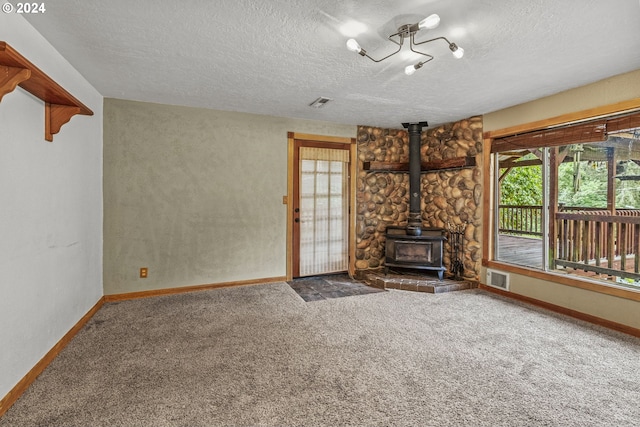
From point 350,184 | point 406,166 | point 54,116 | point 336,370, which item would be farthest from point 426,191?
point 54,116

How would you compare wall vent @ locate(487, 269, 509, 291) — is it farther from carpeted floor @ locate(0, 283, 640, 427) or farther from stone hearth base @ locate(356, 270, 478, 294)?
carpeted floor @ locate(0, 283, 640, 427)

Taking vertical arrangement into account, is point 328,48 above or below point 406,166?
above

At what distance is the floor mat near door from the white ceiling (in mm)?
2454

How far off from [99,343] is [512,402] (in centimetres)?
312

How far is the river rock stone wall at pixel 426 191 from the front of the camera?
4.42 m

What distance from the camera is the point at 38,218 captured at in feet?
7.18

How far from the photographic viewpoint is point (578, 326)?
2.99 m

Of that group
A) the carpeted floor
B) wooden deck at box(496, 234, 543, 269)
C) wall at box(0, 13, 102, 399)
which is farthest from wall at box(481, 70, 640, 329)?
wall at box(0, 13, 102, 399)

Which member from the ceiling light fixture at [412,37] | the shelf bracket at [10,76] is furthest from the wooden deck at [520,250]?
the shelf bracket at [10,76]

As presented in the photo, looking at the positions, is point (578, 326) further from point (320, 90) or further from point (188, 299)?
point (188, 299)

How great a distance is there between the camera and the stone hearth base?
410cm

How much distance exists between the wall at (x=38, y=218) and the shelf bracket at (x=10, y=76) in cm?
26

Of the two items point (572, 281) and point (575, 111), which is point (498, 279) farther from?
point (575, 111)

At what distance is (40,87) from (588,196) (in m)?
6.85
